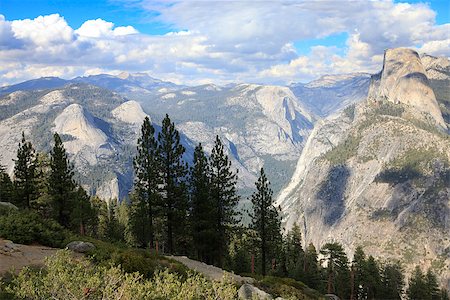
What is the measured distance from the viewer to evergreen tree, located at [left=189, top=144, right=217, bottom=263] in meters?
43.7

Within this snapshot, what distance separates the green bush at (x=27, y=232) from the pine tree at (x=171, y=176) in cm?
1446

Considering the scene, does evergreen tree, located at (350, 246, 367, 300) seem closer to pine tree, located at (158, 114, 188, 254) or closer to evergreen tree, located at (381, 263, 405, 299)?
evergreen tree, located at (381, 263, 405, 299)

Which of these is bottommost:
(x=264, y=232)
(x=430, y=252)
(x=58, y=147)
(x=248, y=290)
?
(x=430, y=252)

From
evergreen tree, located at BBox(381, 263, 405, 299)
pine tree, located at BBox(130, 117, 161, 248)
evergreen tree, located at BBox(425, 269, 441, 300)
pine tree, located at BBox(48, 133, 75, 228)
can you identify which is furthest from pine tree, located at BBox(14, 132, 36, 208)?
evergreen tree, located at BBox(425, 269, 441, 300)

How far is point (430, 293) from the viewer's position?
80375mm

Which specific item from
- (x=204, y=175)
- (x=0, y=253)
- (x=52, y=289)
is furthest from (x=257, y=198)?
(x=52, y=289)

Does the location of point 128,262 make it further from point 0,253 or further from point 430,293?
point 430,293

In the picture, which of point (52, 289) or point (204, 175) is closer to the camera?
point (52, 289)

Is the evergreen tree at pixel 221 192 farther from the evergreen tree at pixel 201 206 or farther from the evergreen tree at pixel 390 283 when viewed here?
the evergreen tree at pixel 390 283

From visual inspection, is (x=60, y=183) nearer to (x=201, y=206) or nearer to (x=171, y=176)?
(x=171, y=176)

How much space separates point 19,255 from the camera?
76.4 feet

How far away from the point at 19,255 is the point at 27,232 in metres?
5.22

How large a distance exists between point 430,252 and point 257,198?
560 feet

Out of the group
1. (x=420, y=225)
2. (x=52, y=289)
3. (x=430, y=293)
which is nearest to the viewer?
→ (x=52, y=289)
